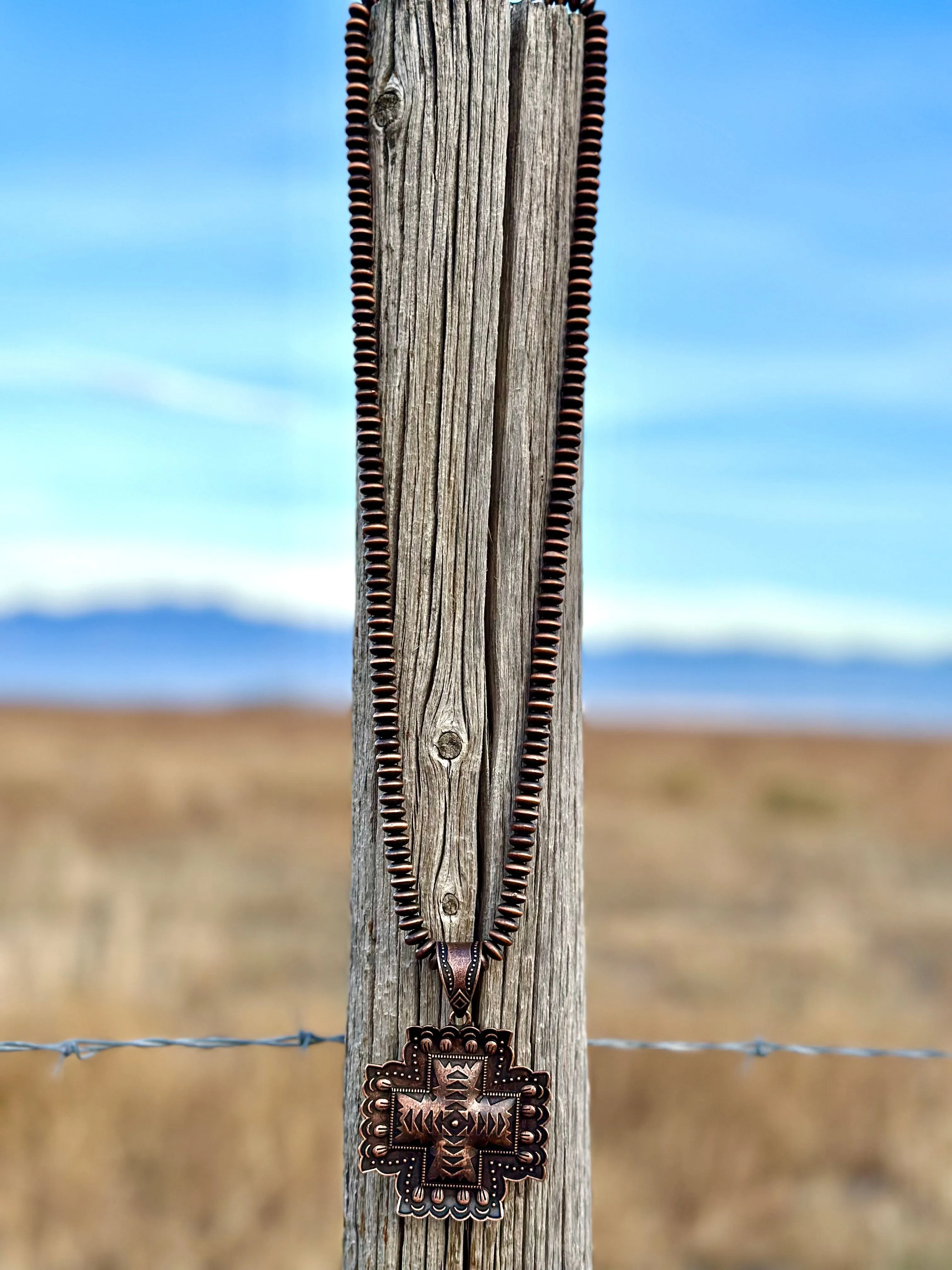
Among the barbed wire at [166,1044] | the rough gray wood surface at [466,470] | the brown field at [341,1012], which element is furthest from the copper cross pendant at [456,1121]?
the brown field at [341,1012]

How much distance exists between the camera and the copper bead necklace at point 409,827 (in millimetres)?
1813

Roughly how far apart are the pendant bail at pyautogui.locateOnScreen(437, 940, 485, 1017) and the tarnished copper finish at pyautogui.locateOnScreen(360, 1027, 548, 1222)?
0.05 meters

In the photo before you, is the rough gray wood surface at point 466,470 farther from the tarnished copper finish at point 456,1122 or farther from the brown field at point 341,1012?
the brown field at point 341,1012

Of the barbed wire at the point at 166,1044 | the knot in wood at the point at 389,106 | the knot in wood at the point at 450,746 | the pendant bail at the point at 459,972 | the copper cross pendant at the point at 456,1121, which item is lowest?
the copper cross pendant at the point at 456,1121

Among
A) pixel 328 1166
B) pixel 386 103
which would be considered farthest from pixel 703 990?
pixel 386 103

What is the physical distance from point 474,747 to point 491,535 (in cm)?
36

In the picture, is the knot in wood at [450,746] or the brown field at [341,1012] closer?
the knot in wood at [450,746]

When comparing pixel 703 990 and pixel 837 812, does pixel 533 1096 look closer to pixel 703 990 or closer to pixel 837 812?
pixel 703 990

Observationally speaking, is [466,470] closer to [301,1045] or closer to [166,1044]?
[301,1045]

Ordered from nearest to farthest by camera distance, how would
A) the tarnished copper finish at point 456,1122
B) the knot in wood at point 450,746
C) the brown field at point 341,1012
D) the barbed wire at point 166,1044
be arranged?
the tarnished copper finish at point 456,1122 < the knot in wood at point 450,746 < the barbed wire at point 166,1044 < the brown field at point 341,1012

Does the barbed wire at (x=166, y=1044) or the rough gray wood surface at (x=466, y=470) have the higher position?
the rough gray wood surface at (x=466, y=470)

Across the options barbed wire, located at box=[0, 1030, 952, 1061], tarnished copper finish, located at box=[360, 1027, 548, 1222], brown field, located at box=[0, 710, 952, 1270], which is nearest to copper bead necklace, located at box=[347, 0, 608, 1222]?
tarnished copper finish, located at box=[360, 1027, 548, 1222]

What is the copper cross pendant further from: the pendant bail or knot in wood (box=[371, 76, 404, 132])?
knot in wood (box=[371, 76, 404, 132])

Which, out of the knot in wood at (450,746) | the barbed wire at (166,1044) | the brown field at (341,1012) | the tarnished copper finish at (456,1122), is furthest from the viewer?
the brown field at (341,1012)
